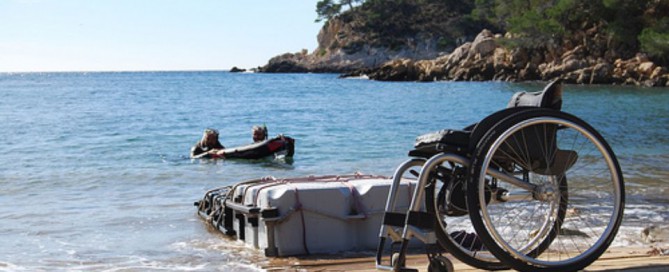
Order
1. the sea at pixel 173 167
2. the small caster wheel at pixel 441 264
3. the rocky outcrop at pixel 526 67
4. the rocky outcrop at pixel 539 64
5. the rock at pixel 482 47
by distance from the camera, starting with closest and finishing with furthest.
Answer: the small caster wheel at pixel 441 264 < the sea at pixel 173 167 < the rocky outcrop at pixel 526 67 < the rocky outcrop at pixel 539 64 < the rock at pixel 482 47

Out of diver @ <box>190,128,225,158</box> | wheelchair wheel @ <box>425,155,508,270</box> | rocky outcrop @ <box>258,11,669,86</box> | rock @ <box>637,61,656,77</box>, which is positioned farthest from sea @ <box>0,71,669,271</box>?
rocky outcrop @ <box>258,11,669,86</box>

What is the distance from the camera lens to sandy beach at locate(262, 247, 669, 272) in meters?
4.34

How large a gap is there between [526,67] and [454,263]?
62.3m

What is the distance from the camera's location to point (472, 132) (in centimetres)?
400

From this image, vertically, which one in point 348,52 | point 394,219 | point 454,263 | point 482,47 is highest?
point 394,219

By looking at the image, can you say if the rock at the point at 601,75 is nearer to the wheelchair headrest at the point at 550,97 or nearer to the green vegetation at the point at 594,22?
the green vegetation at the point at 594,22

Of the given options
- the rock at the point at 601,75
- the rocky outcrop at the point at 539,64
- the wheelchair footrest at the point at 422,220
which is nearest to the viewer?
the wheelchair footrest at the point at 422,220

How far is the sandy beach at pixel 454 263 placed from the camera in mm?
4344

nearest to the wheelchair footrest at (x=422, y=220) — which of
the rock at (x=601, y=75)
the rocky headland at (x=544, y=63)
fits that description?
the rocky headland at (x=544, y=63)

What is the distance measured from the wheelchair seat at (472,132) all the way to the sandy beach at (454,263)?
84 cm

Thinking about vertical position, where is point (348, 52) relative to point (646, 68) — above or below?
below

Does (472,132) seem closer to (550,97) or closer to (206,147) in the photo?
(550,97)

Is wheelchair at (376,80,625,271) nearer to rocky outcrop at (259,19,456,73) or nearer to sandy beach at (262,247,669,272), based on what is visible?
sandy beach at (262,247,669,272)

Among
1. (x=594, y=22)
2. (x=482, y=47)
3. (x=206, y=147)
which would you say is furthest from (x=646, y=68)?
(x=206, y=147)
